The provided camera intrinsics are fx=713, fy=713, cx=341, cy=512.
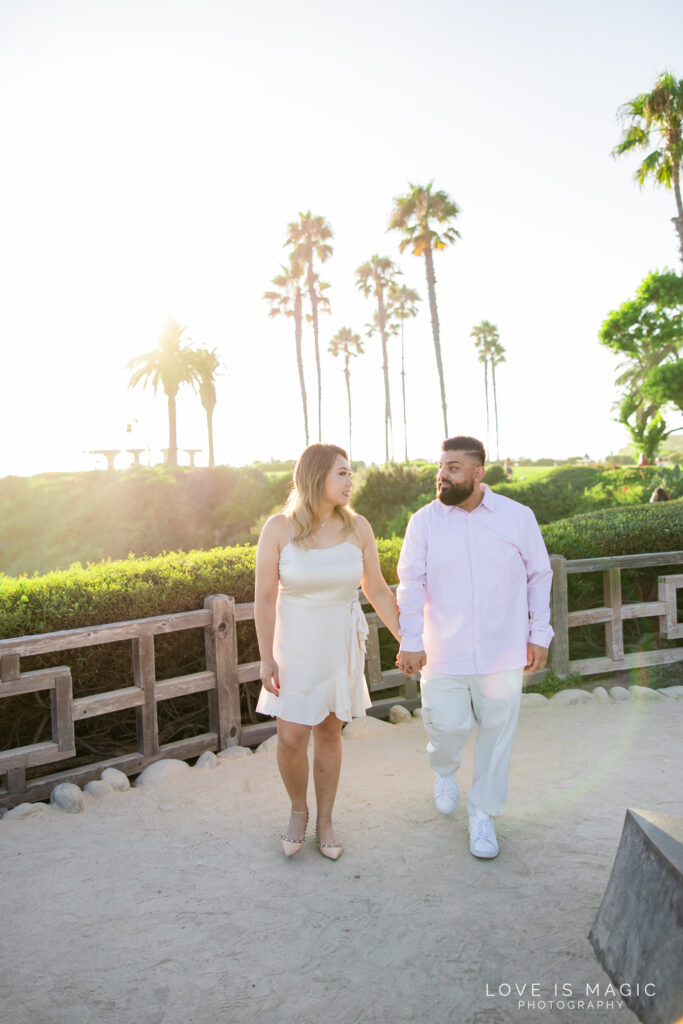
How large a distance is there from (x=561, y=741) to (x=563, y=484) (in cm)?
2075

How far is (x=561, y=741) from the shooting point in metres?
5.38

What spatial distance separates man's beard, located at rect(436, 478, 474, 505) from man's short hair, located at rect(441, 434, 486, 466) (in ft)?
0.48

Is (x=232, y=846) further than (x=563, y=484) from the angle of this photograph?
No

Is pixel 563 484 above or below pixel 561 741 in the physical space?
above

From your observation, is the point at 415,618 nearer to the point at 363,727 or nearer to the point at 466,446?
the point at 466,446

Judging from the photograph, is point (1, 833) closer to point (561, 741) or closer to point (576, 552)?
point (561, 741)

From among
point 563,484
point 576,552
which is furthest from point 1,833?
point 563,484

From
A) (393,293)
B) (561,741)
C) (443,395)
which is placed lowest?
(561,741)

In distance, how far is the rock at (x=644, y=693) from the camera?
6.43 metres

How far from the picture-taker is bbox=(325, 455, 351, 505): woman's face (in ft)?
11.6

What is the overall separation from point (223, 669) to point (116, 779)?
1.03 metres

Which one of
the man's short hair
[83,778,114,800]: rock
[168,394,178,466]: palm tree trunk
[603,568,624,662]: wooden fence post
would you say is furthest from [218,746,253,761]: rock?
[168,394,178,466]: palm tree trunk

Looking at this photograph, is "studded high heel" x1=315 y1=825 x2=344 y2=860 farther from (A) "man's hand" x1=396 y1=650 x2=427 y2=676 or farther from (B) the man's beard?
(B) the man's beard

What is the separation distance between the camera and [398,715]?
5879 millimetres
